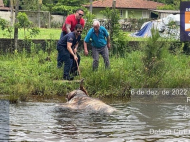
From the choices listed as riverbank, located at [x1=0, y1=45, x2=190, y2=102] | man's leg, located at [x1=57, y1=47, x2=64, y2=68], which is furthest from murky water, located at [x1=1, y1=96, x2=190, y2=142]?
man's leg, located at [x1=57, y1=47, x2=64, y2=68]

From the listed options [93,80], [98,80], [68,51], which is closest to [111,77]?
[98,80]

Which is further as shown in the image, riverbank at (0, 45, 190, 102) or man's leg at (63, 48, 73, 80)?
man's leg at (63, 48, 73, 80)

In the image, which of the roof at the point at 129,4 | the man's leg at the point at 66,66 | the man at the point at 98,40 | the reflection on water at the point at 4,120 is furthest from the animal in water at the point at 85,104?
the roof at the point at 129,4

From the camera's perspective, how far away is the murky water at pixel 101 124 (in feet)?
23.7

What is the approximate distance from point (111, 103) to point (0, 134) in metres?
3.76

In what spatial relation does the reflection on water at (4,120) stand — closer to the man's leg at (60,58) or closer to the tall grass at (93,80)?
the tall grass at (93,80)

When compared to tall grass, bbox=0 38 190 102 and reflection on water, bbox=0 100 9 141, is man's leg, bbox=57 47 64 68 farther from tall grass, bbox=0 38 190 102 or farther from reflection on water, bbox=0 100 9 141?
reflection on water, bbox=0 100 9 141

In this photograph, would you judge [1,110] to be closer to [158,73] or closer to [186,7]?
[158,73]

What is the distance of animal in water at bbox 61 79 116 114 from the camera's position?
9.00 metres

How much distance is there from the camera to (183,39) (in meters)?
16.5

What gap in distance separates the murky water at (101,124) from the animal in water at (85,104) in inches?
7.0

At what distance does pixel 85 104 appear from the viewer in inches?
367

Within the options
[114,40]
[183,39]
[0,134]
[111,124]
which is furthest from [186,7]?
[0,134]

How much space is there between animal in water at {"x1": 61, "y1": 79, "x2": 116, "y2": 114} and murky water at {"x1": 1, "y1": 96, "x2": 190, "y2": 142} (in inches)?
7.0
